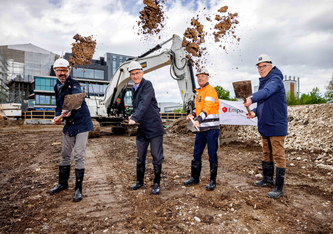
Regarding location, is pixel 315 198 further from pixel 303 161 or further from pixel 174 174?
pixel 303 161

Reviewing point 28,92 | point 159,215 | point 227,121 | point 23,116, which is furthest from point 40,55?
point 159,215

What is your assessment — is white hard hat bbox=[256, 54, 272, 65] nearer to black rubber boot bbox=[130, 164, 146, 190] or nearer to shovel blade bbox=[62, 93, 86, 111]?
black rubber boot bbox=[130, 164, 146, 190]

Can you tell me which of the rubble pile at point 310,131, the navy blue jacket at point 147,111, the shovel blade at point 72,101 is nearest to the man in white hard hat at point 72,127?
the shovel blade at point 72,101

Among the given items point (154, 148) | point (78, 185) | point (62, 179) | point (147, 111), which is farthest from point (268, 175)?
point (62, 179)

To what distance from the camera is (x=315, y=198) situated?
318 centimetres

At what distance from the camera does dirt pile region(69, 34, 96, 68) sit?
946 cm

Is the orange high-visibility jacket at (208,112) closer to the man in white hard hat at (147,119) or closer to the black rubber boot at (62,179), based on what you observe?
the man in white hard hat at (147,119)

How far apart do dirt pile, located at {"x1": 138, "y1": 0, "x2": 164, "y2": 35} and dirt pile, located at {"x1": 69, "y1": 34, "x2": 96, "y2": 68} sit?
2.95 metres

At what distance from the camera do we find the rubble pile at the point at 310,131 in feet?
21.8

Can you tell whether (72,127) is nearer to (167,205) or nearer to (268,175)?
(167,205)

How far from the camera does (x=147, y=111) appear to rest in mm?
3418

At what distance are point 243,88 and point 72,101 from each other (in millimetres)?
2530

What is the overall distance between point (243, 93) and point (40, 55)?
5471cm

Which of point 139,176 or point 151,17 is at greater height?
point 151,17
